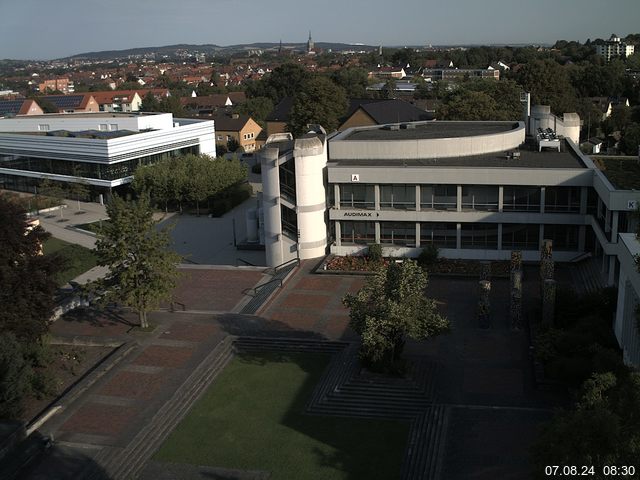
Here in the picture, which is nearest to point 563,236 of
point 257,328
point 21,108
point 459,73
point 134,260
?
point 257,328

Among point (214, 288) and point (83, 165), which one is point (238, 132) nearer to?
point (83, 165)

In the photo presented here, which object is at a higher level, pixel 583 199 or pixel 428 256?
pixel 583 199

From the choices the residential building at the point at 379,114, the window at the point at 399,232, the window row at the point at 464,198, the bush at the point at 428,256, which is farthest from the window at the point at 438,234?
the residential building at the point at 379,114

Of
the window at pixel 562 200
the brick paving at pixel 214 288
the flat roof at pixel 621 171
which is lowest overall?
the brick paving at pixel 214 288

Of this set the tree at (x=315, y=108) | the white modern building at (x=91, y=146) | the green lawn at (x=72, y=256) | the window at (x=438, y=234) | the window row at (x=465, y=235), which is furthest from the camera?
the tree at (x=315, y=108)

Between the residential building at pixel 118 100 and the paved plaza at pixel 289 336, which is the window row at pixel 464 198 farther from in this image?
the residential building at pixel 118 100

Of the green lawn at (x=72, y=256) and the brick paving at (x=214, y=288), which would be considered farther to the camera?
the green lawn at (x=72, y=256)
